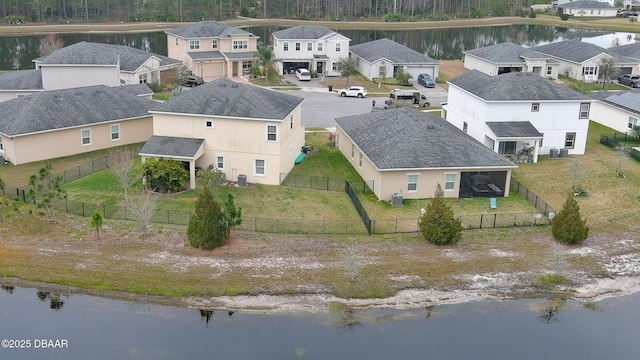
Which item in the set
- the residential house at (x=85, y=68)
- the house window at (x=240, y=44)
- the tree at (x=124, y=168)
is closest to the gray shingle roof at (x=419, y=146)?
the tree at (x=124, y=168)

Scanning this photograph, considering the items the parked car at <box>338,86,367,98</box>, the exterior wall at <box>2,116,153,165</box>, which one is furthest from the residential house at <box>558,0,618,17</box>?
the exterior wall at <box>2,116,153,165</box>

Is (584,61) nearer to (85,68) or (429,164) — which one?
(429,164)

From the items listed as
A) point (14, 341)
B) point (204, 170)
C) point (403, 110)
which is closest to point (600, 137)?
point (403, 110)

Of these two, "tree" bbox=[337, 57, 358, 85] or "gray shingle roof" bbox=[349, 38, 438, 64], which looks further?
"gray shingle roof" bbox=[349, 38, 438, 64]

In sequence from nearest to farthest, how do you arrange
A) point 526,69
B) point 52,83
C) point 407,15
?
1. point 52,83
2. point 526,69
3. point 407,15

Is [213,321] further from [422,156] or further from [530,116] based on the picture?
[530,116]

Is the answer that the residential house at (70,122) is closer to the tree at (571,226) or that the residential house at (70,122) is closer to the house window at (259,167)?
the house window at (259,167)

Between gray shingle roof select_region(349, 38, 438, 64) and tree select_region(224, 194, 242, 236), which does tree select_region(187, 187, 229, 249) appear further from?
gray shingle roof select_region(349, 38, 438, 64)
